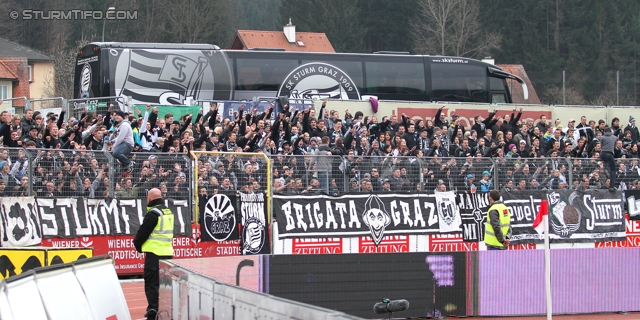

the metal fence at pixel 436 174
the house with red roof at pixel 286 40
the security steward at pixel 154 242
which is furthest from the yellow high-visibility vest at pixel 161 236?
the house with red roof at pixel 286 40

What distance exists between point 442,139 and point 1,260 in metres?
12.7

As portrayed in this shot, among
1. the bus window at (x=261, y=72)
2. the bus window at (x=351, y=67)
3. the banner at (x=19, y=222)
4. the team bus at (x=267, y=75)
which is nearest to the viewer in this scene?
the banner at (x=19, y=222)

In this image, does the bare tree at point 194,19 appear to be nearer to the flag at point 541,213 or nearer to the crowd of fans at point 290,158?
the crowd of fans at point 290,158

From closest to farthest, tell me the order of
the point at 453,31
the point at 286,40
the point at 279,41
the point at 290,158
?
1. the point at 290,158
2. the point at 286,40
3. the point at 279,41
4. the point at 453,31

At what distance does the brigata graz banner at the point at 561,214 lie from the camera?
18.7 m

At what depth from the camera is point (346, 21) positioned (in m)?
77.1

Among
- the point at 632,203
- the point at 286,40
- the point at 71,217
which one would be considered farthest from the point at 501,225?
the point at 286,40

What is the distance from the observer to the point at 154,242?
11.4 metres

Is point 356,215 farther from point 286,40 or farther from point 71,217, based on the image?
point 286,40

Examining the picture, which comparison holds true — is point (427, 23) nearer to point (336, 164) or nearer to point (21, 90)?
point (21, 90)

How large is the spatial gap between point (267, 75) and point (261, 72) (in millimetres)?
224

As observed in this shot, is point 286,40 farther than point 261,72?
Yes

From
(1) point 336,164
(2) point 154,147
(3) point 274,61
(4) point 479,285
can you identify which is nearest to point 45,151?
(2) point 154,147

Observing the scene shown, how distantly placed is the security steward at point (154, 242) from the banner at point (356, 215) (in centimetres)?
579
